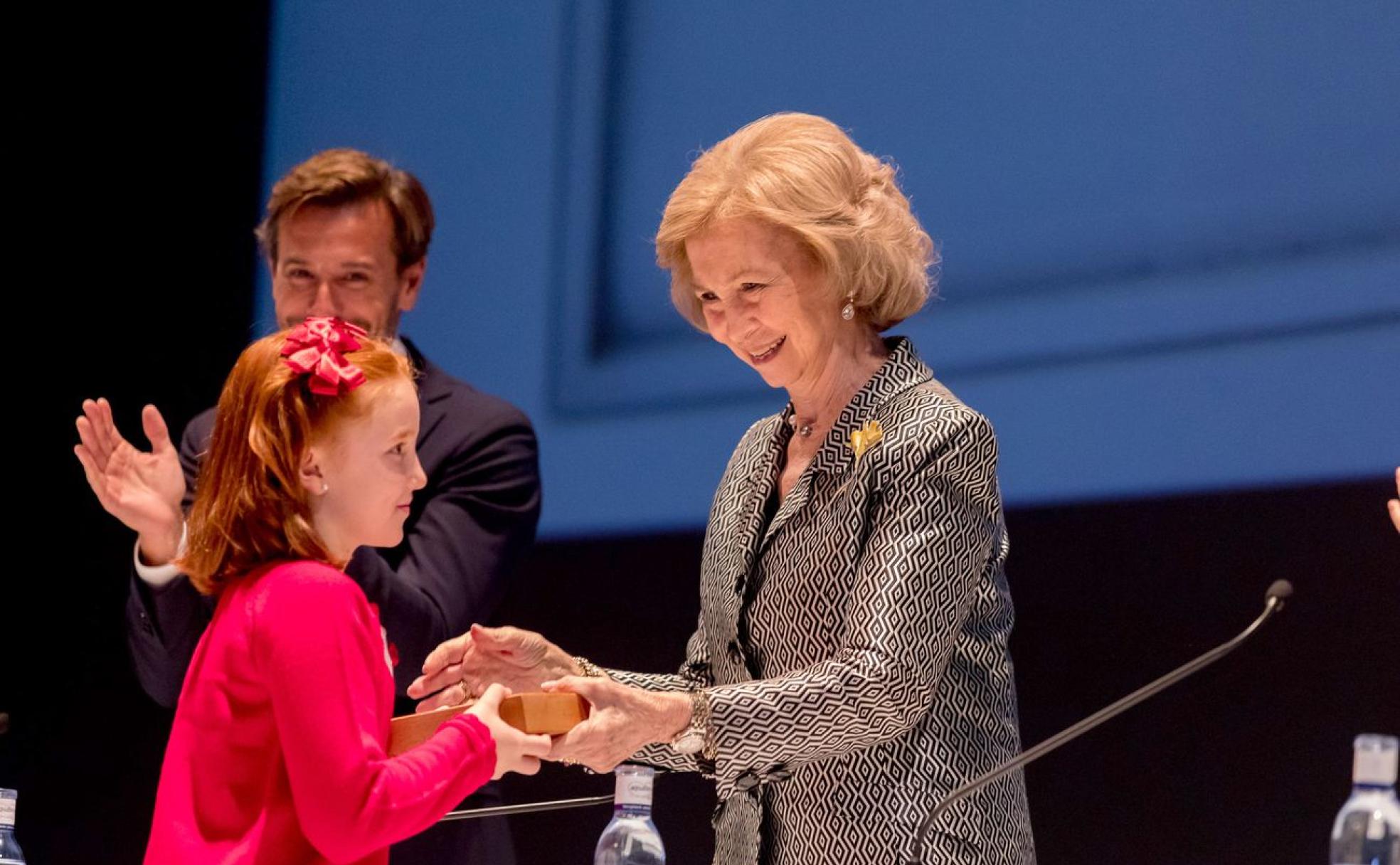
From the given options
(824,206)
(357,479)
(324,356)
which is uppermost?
(824,206)

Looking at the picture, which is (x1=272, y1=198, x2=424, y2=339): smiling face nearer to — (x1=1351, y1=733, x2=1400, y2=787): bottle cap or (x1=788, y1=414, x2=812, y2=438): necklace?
(x1=788, y1=414, x2=812, y2=438): necklace

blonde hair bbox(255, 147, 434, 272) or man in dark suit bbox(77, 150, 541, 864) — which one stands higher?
blonde hair bbox(255, 147, 434, 272)

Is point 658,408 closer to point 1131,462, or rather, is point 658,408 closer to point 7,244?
point 1131,462

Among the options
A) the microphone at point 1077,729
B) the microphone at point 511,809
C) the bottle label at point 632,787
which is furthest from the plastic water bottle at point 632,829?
the microphone at point 1077,729

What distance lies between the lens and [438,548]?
103 inches

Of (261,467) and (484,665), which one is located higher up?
(261,467)

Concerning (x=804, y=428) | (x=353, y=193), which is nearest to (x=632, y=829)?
(x=804, y=428)

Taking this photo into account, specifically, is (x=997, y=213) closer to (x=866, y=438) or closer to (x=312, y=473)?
(x=866, y=438)

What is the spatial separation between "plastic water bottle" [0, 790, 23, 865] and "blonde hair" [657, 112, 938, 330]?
1.22 meters

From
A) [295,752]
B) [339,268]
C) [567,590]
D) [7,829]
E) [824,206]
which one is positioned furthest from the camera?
[567,590]

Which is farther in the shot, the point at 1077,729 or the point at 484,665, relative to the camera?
the point at 484,665

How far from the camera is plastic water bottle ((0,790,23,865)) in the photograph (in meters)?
2.49

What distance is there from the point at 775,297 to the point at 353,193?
3.41 ft

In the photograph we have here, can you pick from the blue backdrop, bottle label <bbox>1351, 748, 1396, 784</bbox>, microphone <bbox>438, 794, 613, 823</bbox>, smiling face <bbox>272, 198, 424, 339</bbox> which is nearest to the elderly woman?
microphone <bbox>438, 794, 613, 823</bbox>
